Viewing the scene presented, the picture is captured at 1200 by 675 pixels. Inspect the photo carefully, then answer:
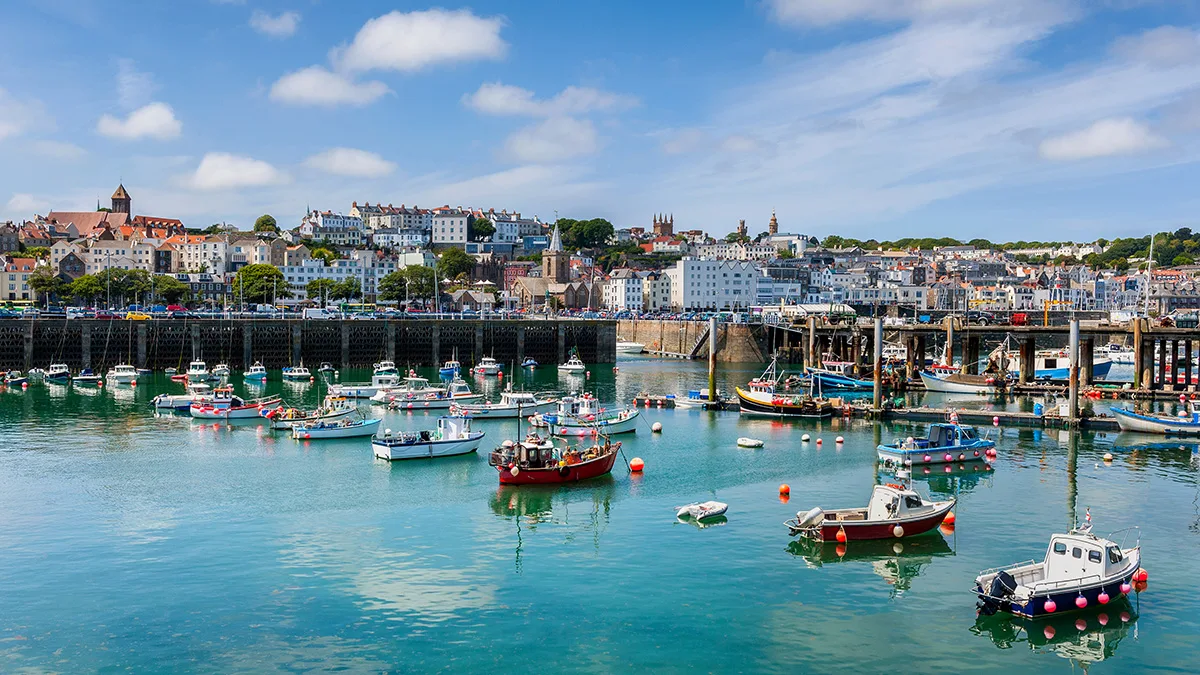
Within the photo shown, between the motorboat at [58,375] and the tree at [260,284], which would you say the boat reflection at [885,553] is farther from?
the tree at [260,284]

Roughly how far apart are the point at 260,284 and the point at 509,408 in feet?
360

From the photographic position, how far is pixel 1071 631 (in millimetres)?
25000

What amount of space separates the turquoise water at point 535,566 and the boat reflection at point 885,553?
0.13 m

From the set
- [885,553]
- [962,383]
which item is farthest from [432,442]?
[962,383]

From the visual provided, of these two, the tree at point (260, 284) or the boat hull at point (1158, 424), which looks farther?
the tree at point (260, 284)

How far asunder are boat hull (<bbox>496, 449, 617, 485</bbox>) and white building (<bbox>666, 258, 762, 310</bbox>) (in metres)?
151

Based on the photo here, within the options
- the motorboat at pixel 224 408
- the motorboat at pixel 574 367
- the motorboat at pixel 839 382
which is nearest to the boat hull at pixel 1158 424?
the motorboat at pixel 839 382

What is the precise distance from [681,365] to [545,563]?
8617 cm

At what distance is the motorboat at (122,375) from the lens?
82.3 m

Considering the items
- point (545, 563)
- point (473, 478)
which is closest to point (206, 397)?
point (473, 478)

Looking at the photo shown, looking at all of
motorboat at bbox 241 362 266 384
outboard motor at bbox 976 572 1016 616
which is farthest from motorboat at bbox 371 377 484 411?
outboard motor at bbox 976 572 1016 616

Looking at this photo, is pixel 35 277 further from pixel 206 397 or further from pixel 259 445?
pixel 259 445

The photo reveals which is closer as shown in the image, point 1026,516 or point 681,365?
point 1026,516

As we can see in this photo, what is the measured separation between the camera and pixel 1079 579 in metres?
26.0
